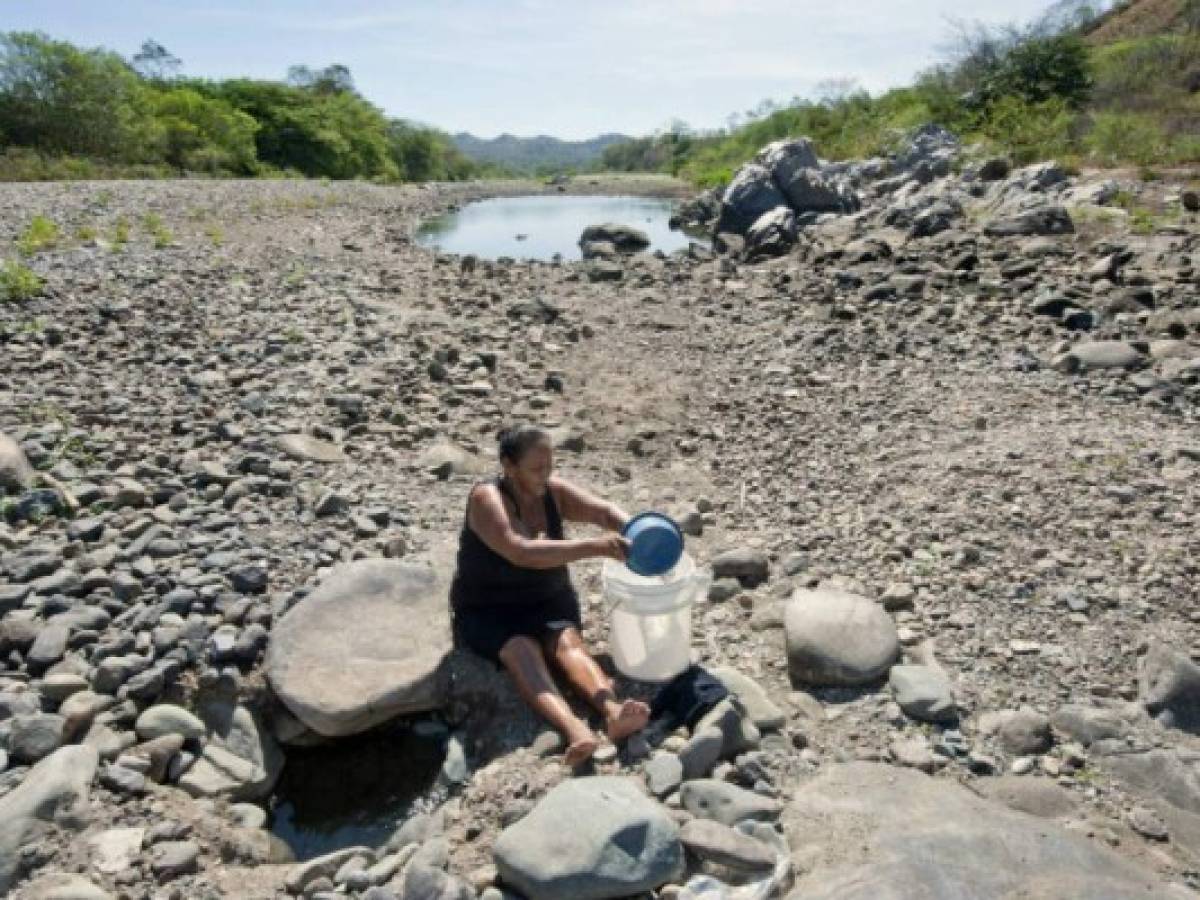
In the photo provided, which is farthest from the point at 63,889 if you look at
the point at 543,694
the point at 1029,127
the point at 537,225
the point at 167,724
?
the point at 537,225

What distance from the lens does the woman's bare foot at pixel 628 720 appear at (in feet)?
11.4

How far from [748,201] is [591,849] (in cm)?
1886

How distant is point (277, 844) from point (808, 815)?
2.00 metres

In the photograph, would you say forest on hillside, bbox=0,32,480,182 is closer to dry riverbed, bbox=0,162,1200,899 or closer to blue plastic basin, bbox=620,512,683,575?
dry riverbed, bbox=0,162,1200,899

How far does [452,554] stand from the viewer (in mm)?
5012

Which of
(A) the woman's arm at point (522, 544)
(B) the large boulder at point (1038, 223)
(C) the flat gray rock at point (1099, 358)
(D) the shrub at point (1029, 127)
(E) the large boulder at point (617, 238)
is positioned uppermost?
(D) the shrub at point (1029, 127)

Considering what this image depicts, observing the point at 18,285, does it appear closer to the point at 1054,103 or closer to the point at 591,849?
the point at 591,849

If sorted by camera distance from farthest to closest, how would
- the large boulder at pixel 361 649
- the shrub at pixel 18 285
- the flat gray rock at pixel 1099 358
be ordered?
the shrub at pixel 18 285, the flat gray rock at pixel 1099 358, the large boulder at pixel 361 649

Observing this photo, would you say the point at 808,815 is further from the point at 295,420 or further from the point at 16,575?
the point at 295,420

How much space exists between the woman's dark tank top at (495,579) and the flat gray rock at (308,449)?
7.86 ft

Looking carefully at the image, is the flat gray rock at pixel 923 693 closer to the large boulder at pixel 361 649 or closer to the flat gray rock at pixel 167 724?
the large boulder at pixel 361 649

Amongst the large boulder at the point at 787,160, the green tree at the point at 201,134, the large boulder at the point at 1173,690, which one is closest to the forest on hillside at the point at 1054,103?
the large boulder at the point at 787,160

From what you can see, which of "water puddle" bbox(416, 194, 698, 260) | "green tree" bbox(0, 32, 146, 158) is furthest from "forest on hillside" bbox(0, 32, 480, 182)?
"water puddle" bbox(416, 194, 698, 260)

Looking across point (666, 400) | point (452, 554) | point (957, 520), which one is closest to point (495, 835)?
point (452, 554)
